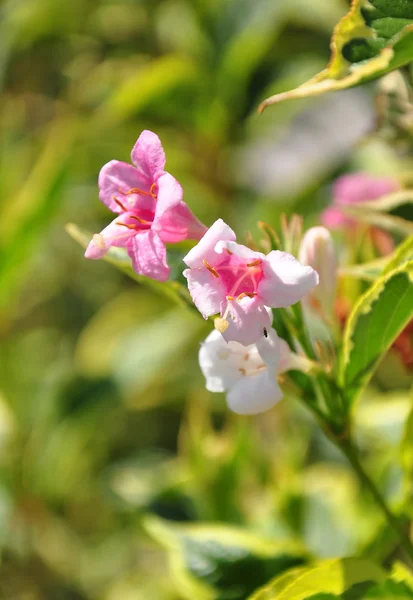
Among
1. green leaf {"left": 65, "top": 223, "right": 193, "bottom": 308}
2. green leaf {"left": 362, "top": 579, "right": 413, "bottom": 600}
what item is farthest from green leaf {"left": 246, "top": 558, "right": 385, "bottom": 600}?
green leaf {"left": 65, "top": 223, "right": 193, "bottom": 308}

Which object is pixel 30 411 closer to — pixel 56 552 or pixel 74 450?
pixel 74 450

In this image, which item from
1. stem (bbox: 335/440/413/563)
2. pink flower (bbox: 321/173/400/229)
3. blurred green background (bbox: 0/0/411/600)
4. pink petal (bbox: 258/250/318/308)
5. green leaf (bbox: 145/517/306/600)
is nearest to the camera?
pink petal (bbox: 258/250/318/308)

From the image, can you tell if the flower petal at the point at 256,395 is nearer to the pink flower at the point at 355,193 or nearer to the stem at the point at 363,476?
the stem at the point at 363,476

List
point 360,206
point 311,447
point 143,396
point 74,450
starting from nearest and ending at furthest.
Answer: point 360,206, point 74,450, point 311,447, point 143,396

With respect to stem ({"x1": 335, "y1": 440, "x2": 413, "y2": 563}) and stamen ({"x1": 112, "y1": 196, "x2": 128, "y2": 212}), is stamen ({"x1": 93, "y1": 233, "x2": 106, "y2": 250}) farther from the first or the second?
stem ({"x1": 335, "y1": 440, "x2": 413, "y2": 563})

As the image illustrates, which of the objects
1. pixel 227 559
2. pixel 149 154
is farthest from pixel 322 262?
pixel 227 559

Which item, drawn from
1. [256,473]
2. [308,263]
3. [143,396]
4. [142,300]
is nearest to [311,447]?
[256,473]
